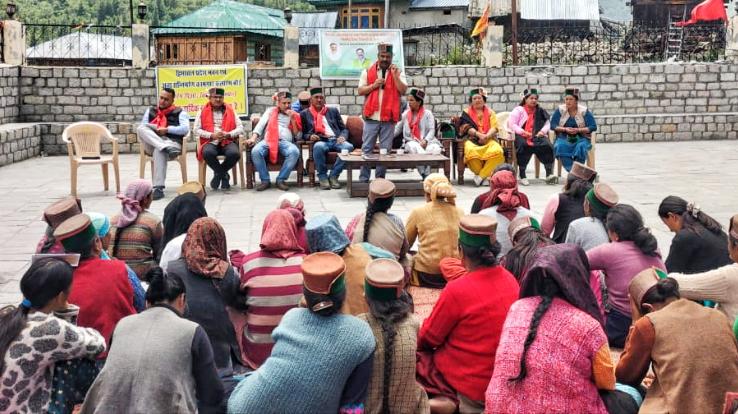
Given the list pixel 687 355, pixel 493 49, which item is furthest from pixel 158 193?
pixel 493 49

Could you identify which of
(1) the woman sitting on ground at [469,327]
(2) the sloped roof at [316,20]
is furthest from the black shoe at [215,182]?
(2) the sloped roof at [316,20]

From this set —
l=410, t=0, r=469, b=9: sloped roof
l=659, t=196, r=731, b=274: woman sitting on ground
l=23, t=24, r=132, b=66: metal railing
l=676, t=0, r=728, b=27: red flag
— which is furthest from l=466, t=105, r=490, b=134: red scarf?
l=410, t=0, r=469, b=9: sloped roof

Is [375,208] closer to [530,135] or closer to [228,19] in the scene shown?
[530,135]

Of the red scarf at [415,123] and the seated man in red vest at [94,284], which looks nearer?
the seated man in red vest at [94,284]

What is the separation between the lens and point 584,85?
1759cm

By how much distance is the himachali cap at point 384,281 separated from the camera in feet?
11.1

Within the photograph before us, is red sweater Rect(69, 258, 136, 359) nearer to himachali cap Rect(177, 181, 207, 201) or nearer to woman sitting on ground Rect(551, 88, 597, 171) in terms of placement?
himachali cap Rect(177, 181, 207, 201)

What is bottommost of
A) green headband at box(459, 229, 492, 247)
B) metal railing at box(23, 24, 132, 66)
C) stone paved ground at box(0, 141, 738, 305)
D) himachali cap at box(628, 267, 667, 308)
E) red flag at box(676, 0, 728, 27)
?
stone paved ground at box(0, 141, 738, 305)

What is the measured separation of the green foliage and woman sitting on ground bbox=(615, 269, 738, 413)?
3589cm

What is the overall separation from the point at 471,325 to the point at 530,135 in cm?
794

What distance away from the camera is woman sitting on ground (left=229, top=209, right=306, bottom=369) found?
13.9 ft

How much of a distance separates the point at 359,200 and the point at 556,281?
6853 millimetres

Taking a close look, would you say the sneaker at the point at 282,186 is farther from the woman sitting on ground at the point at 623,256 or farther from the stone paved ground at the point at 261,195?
the woman sitting on ground at the point at 623,256

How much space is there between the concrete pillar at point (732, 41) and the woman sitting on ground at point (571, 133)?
345 inches
